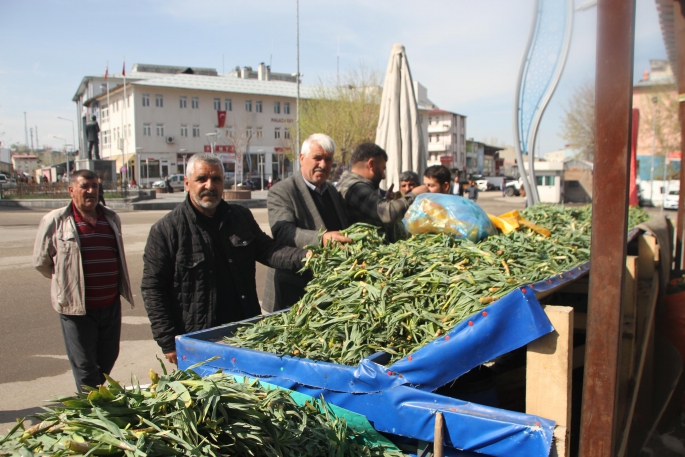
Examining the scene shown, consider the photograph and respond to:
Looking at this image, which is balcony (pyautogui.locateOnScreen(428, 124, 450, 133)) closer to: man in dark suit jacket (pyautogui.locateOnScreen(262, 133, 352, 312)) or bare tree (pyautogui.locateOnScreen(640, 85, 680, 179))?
bare tree (pyautogui.locateOnScreen(640, 85, 680, 179))

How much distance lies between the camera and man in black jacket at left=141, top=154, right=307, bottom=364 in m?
2.81

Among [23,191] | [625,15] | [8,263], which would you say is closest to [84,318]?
[625,15]

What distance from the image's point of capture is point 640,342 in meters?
3.55

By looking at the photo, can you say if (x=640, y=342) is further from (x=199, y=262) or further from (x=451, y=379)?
(x=199, y=262)

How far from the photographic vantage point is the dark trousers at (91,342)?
341cm

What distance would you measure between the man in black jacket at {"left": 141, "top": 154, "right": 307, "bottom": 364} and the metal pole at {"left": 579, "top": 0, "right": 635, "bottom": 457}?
1.58m

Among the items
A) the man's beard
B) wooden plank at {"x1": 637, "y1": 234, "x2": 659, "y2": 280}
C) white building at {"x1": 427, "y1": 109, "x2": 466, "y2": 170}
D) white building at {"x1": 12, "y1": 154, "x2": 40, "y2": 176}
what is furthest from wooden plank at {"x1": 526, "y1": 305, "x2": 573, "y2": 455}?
white building at {"x1": 12, "y1": 154, "x2": 40, "y2": 176}

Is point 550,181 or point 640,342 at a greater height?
point 550,181

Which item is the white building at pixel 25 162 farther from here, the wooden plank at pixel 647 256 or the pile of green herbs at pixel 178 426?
the pile of green herbs at pixel 178 426

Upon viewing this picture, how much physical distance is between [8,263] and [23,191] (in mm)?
15404

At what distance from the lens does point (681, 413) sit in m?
3.79

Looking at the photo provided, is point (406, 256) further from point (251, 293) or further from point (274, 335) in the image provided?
point (251, 293)

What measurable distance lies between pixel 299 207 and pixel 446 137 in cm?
8240

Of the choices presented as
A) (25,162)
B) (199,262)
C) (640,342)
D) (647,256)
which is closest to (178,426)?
(199,262)
